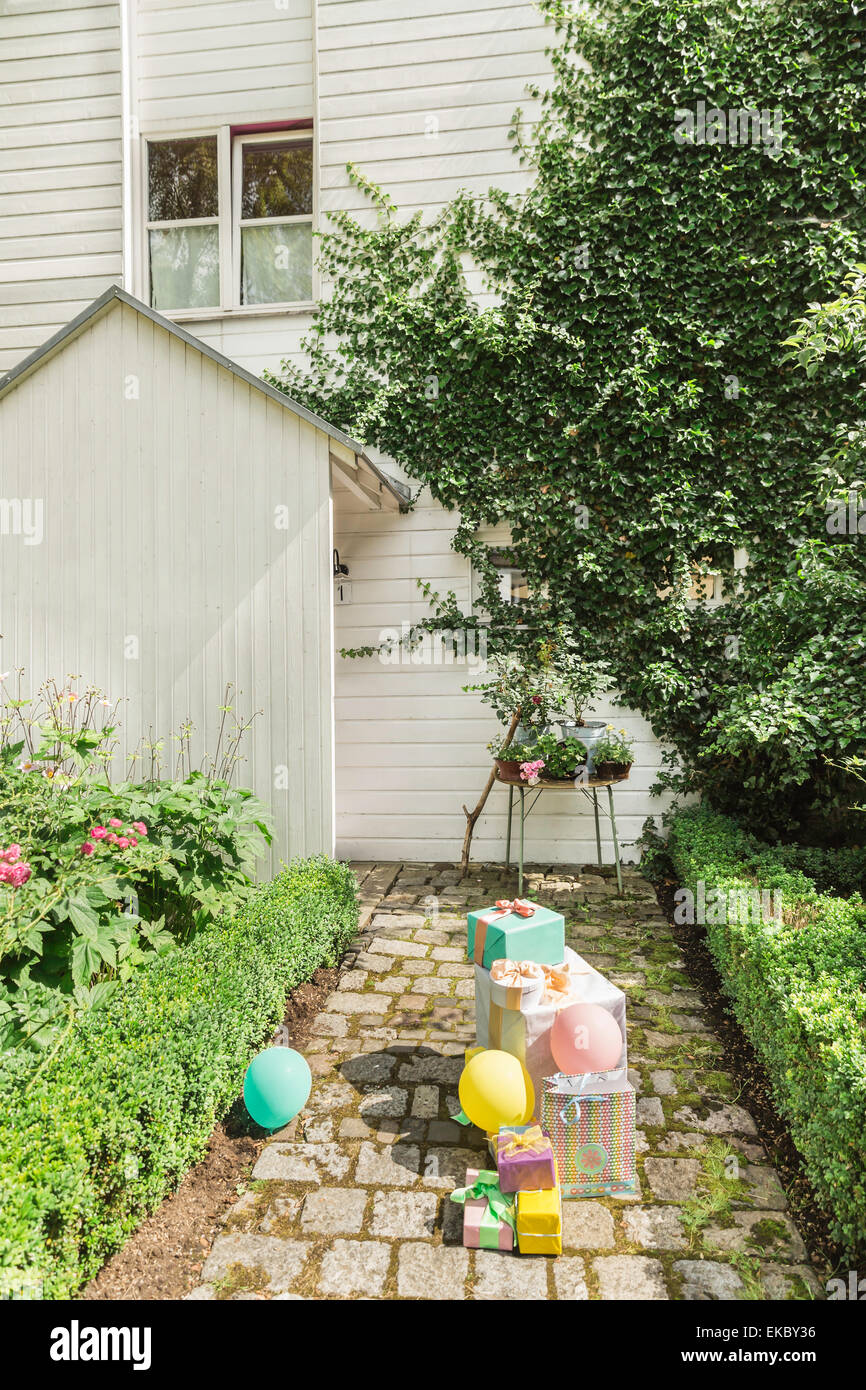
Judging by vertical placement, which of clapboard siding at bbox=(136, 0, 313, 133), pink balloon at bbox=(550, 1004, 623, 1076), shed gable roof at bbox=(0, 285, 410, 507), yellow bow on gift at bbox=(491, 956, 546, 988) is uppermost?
clapboard siding at bbox=(136, 0, 313, 133)

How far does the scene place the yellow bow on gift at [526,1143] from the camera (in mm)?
2607

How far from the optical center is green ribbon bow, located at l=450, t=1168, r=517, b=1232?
255 centimetres

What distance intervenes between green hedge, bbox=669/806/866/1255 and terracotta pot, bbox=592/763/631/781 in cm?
120

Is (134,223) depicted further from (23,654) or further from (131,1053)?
(131,1053)

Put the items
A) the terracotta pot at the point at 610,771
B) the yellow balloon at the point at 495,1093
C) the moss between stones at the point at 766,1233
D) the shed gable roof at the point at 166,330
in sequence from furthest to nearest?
the terracotta pot at the point at 610,771
the shed gable roof at the point at 166,330
the yellow balloon at the point at 495,1093
the moss between stones at the point at 766,1233

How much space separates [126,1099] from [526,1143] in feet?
4.05

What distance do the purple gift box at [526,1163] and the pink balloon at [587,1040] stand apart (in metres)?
0.29

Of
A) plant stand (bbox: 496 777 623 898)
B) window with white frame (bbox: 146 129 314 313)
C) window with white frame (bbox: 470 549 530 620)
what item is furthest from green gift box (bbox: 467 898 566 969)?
window with white frame (bbox: 146 129 314 313)

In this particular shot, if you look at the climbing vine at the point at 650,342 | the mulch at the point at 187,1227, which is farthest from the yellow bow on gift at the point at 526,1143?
the climbing vine at the point at 650,342

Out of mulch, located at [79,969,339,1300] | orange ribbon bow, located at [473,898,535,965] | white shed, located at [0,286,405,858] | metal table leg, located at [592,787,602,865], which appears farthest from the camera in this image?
metal table leg, located at [592,787,602,865]

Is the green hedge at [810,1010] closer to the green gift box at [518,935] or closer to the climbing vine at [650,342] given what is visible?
the green gift box at [518,935]

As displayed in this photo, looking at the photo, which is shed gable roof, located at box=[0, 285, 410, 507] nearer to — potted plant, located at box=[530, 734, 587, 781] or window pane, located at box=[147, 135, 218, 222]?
potted plant, located at box=[530, 734, 587, 781]

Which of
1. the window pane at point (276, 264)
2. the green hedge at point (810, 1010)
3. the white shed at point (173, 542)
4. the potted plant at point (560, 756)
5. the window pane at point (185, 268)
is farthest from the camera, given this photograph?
the window pane at point (185, 268)

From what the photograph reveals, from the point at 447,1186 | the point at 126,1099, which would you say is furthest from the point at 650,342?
the point at 126,1099
